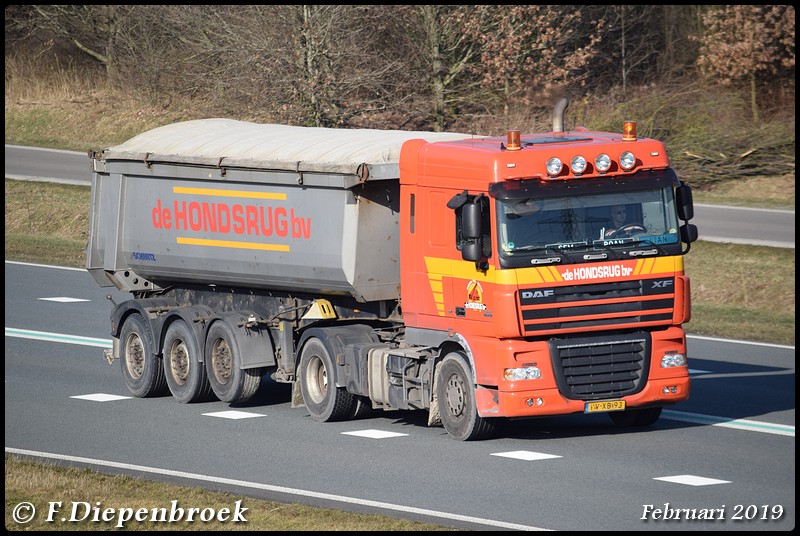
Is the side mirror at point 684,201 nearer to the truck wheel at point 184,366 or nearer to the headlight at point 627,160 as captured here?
the headlight at point 627,160

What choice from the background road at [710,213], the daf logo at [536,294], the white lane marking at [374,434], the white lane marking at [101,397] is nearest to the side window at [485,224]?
the daf logo at [536,294]

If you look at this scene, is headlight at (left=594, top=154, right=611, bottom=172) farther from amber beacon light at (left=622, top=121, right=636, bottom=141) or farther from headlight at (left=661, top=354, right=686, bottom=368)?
headlight at (left=661, top=354, right=686, bottom=368)

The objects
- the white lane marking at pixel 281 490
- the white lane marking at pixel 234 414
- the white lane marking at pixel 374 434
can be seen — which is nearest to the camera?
the white lane marking at pixel 281 490

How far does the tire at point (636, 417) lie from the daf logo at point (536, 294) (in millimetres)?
2161

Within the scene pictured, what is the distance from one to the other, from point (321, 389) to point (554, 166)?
412 centimetres

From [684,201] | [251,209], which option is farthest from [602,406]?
[251,209]

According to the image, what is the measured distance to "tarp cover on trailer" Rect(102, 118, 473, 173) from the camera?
15.7 meters

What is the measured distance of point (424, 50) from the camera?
1464 inches

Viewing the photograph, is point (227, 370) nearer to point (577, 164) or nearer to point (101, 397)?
point (101, 397)

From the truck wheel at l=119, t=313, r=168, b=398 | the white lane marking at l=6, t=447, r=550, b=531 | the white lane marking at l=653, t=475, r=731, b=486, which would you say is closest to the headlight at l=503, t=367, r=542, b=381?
the white lane marking at l=653, t=475, r=731, b=486

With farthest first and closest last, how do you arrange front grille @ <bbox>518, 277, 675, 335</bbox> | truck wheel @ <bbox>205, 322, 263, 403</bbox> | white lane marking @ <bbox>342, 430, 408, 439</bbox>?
truck wheel @ <bbox>205, 322, 263, 403</bbox>
white lane marking @ <bbox>342, 430, 408, 439</bbox>
front grille @ <bbox>518, 277, 675, 335</bbox>

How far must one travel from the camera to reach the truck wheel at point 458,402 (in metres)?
14.4

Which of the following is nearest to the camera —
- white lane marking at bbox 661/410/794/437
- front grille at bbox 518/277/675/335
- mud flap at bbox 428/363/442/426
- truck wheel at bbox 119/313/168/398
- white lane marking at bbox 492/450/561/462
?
white lane marking at bbox 492/450/561/462

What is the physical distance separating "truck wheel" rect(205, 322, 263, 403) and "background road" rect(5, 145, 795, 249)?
14830 mm
